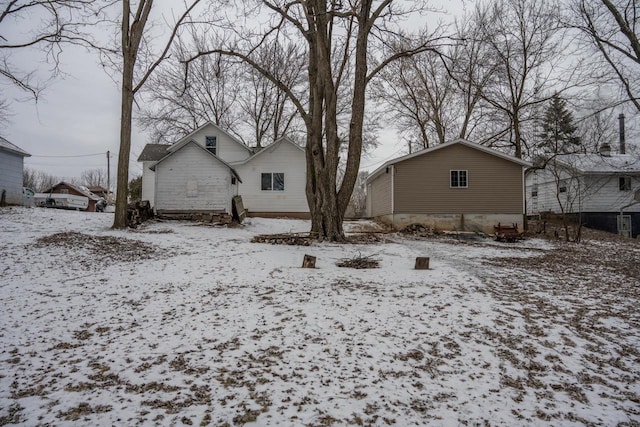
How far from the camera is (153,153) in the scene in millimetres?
23062

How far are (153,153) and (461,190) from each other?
19.8 m

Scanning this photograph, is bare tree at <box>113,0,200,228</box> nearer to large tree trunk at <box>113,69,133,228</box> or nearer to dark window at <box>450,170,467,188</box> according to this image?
large tree trunk at <box>113,69,133,228</box>

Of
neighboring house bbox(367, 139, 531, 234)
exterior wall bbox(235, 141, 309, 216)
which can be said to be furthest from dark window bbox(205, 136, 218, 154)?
neighboring house bbox(367, 139, 531, 234)

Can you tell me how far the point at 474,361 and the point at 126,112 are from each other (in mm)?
12725

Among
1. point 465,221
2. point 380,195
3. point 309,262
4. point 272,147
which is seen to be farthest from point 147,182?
point 309,262

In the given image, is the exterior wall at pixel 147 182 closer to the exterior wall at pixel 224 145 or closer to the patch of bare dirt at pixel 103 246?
the exterior wall at pixel 224 145

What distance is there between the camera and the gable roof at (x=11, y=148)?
16.6 metres

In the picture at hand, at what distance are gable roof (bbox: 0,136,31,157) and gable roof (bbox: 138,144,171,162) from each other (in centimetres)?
592

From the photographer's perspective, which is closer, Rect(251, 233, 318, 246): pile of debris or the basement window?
Rect(251, 233, 318, 246): pile of debris

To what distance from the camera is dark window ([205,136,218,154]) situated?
22.2 meters

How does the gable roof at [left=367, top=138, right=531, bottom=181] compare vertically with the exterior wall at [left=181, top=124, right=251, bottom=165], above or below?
below

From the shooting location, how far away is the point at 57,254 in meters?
6.86

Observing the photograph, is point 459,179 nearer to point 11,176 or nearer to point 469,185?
point 469,185

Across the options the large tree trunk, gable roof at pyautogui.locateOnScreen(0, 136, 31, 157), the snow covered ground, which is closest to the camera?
the snow covered ground
